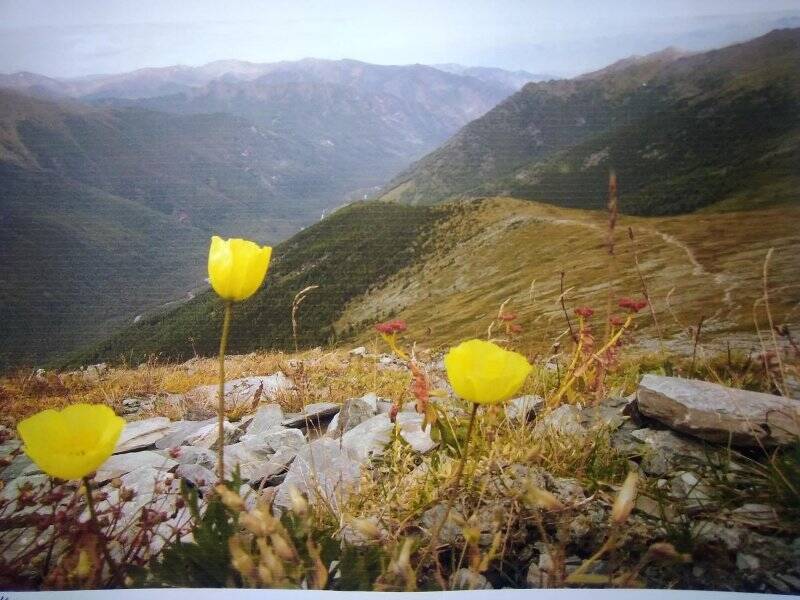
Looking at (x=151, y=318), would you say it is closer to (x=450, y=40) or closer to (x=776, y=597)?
(x=450, y=40)

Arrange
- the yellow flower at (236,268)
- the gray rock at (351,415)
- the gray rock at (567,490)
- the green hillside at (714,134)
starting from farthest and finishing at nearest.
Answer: the green hillside at (714,134)
the gray rock at (351,415)
the gray rock at (567,490)
the yellow flower at (236,268)

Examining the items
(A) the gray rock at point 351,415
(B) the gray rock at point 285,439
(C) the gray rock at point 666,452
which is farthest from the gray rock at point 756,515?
(B) the gray rock at point 285,439

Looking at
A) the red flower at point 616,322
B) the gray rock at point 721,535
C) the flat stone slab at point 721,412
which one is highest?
the red flower at point 616,322

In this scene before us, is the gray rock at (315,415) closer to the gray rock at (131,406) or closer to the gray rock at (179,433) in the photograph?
the gray rock at (179,433)

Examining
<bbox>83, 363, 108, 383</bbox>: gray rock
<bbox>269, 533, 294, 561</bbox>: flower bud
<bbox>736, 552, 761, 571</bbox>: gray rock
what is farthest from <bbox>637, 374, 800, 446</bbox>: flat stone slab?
<bbox>83, 363, 108, 383</bbox>: gray rock

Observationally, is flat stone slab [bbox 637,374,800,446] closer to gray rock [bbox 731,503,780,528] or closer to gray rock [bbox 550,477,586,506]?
gray rock [bbox 731,503,780,528]

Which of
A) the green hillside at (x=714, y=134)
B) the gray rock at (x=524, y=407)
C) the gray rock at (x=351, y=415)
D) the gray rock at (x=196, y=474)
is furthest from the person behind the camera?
the green hillside at (x=714, y=134)

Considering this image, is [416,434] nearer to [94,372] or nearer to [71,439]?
[71,439]

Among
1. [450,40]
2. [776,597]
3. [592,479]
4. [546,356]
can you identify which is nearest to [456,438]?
[592,479]
